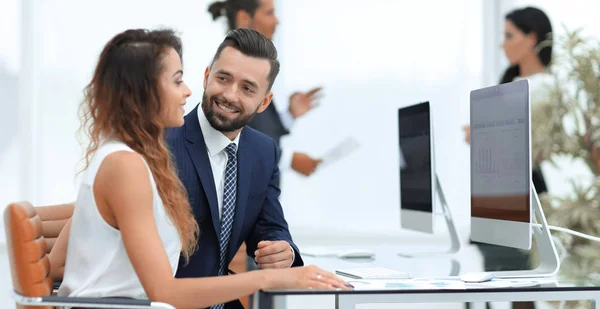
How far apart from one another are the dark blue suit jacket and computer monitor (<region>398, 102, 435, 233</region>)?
63 cm

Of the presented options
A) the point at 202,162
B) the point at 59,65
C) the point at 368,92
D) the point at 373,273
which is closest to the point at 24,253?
the point at 202,162

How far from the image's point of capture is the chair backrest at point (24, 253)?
170 cm

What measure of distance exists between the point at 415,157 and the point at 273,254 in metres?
0.95

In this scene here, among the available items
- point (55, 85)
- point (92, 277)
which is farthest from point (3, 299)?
point (92, 277)

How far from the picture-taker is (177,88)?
1808 mm

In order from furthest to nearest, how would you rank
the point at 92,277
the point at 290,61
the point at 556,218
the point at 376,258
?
1. the point at 290,61
2. the point at 556,218
3. the point at 376,258
4. the point at 92,277

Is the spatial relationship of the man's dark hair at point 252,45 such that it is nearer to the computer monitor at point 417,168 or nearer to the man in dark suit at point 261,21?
the computer monitor at point 417,168

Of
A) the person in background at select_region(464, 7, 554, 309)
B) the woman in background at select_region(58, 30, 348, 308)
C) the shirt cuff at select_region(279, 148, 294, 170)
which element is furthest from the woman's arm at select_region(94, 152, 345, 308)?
the person in background at select_region(464, 7, 554, 309)

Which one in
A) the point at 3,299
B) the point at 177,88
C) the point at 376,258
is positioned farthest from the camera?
the point at 3,299

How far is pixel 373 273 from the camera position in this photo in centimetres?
209

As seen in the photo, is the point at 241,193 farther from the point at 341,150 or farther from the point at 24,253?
the point at 341,150

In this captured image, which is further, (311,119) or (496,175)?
(311,119)

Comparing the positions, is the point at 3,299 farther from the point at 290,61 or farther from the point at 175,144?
the point at 175,144

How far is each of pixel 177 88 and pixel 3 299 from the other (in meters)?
3.49
